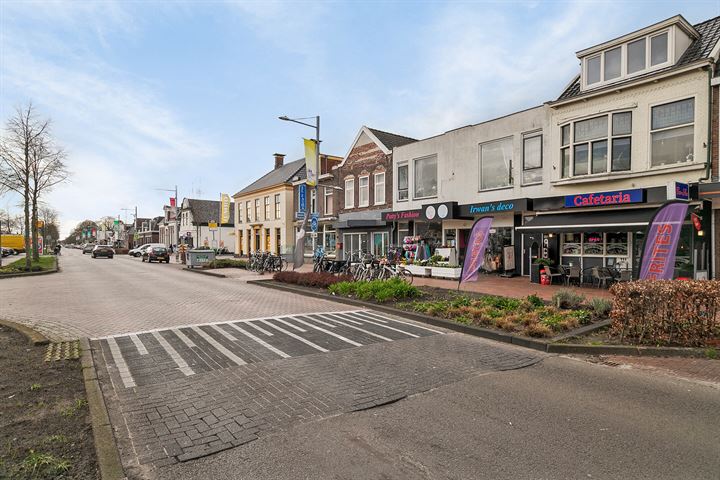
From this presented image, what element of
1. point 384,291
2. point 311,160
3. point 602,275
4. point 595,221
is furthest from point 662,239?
point 311,160

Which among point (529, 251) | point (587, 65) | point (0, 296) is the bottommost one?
point (0, 296)

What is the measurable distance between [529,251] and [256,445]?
52.2 feet

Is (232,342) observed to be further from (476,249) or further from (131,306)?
(476,249)

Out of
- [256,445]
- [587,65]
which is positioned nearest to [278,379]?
[256,445]

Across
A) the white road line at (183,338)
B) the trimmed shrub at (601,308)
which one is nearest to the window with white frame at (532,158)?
the trimmed shrub at (601,308)

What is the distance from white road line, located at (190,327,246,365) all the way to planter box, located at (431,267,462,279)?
38.0 ft

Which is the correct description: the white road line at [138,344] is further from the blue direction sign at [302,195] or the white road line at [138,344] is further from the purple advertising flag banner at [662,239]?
the blue direction sign at [302,195]

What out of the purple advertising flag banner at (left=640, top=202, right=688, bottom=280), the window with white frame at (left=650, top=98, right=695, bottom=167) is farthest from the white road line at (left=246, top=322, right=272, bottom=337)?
the window with white frame at (left=650, top=98, right=695, bottom=167)

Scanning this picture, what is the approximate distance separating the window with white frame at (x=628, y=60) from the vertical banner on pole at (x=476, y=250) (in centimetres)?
769

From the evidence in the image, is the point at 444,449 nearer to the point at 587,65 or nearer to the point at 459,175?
the point at 587,65

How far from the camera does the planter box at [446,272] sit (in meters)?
17.1

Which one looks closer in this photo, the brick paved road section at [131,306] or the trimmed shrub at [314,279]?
the brick paved road section at [131,306]

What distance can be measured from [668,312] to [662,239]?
129 inches

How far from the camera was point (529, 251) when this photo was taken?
1717 centimetres
